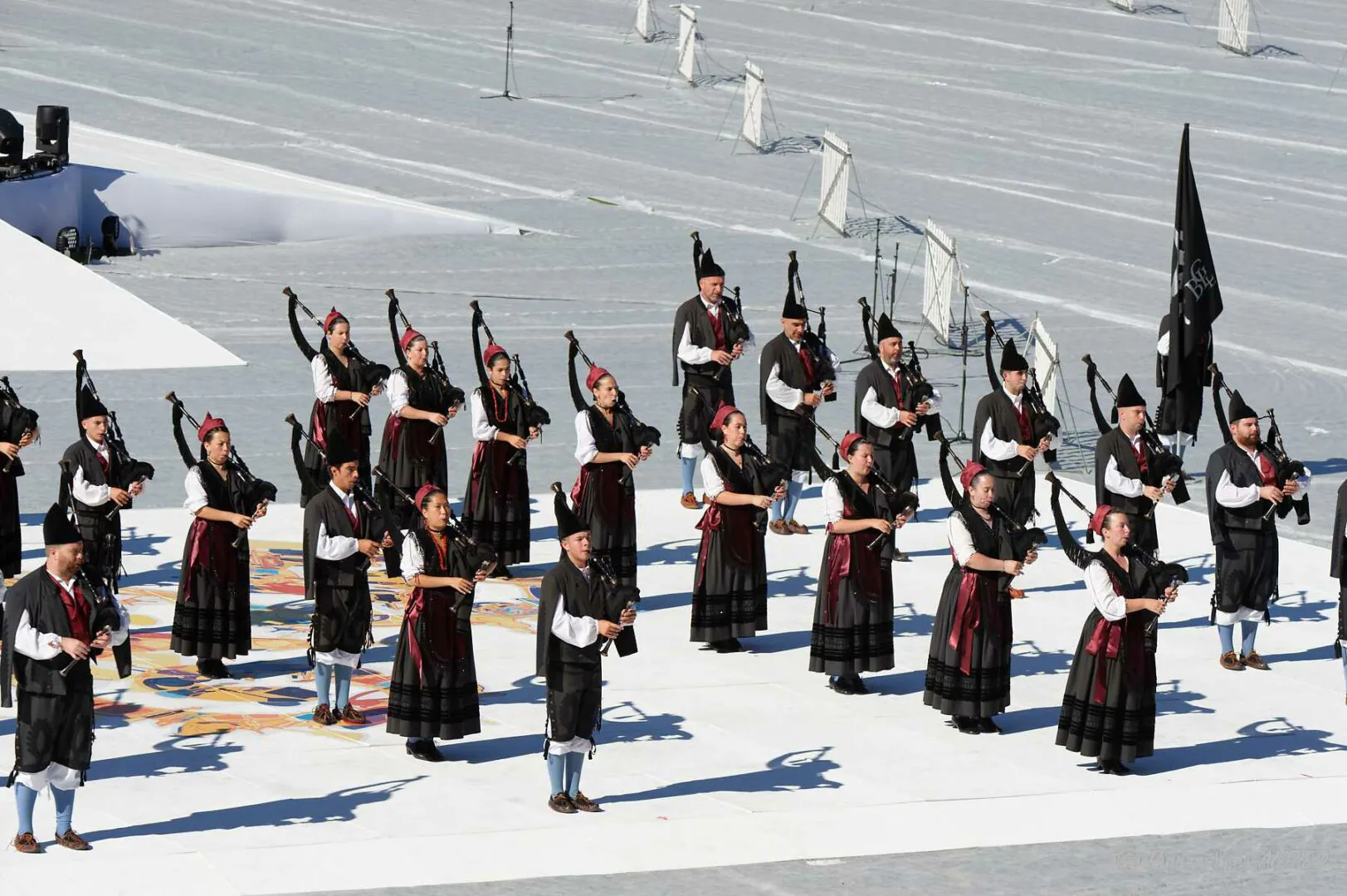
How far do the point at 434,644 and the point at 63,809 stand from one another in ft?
7.19

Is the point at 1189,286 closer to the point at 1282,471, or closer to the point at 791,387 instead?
the point at 791,387

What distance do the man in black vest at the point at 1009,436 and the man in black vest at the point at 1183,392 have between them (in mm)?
1864

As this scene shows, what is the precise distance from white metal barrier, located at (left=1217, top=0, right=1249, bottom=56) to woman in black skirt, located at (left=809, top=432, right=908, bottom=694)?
24.8 meters

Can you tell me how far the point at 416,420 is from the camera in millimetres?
16672

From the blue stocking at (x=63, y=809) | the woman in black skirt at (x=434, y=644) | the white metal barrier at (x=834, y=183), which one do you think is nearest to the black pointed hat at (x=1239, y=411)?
the woman in black skirt at (x=434, y=644)

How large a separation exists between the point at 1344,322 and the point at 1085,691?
44.4 ft

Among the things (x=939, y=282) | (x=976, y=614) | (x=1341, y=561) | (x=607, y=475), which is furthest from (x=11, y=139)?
(x=1341, y=561)

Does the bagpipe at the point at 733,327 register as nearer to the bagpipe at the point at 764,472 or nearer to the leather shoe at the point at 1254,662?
the bagpipe at the point at 764,472

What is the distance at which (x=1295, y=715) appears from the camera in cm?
1380

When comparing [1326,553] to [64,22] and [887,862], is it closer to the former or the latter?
[887,862]

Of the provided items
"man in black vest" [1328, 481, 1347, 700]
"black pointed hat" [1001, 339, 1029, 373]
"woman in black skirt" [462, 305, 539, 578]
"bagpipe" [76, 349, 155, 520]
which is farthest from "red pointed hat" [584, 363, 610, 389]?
"man in black vest" [1328, 481, 1347, 700]

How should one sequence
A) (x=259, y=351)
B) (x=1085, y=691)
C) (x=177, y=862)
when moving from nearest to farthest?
1. (x=177, y=862)
2. (x=1085, y=691)
3. (x=259, y=351)

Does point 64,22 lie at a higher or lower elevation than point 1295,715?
higher

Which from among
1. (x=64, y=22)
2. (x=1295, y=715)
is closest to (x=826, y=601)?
(x=1295, y=715)
